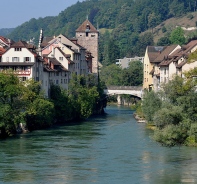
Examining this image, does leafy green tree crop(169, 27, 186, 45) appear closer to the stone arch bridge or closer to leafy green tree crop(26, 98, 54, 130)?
the stone arch bridge

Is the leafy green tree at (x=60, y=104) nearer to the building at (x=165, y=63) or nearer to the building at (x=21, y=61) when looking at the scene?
the building at (x=21, y=61)

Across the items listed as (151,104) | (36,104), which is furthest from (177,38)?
(36,104)

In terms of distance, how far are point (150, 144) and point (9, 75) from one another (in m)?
17.2

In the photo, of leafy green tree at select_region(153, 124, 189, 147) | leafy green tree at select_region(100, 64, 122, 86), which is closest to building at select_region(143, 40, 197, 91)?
leafy green tree at select_region(153, 124, 189, 147)

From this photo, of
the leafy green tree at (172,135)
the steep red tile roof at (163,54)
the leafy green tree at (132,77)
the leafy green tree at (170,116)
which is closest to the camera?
the leafy green tree at (172,135)

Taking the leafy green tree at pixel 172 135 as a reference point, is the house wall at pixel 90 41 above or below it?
above

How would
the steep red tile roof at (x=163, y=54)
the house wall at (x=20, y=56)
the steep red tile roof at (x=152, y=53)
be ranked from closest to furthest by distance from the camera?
1. the house wall at (x=20, y=56)
2. the steep red tile roof at (x=163, y=54)
3. the steep red tile roof at (x=152, y=53)

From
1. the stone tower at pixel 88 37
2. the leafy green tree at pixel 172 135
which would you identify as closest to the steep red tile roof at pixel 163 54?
the stone tower at pixel 88 37

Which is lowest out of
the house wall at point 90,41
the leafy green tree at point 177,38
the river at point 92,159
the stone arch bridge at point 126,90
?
the river at point 92,159

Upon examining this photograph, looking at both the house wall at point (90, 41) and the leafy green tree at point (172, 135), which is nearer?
the leafy green tree at point (172, 135)

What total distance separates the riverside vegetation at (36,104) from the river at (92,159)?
197cm

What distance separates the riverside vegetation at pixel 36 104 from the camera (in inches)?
2709

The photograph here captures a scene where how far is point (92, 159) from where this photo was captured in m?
52.8

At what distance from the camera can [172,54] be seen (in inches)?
3686
